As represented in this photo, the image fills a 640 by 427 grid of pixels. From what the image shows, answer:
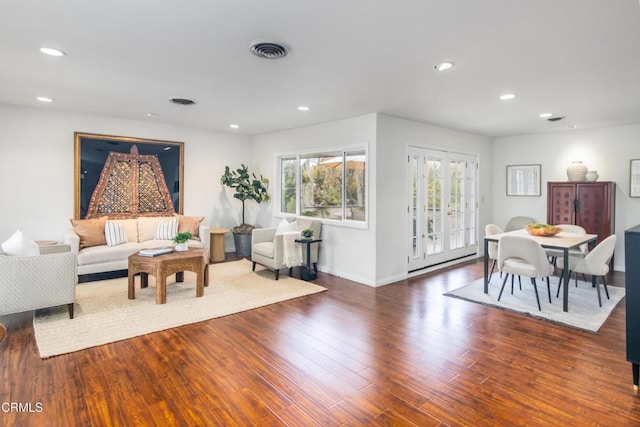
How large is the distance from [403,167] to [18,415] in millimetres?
4791

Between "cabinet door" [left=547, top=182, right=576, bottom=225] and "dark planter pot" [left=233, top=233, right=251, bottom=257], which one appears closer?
"cabinet door" [left=547, top=182, right=576, bottom=225]

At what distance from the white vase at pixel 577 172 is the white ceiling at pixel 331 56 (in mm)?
1282

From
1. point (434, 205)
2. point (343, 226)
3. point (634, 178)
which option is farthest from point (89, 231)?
point (634, 178)

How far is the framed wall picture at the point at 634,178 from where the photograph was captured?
5.68 metres

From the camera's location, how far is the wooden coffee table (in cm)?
405

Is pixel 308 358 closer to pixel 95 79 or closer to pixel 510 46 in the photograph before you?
pixel 510 46

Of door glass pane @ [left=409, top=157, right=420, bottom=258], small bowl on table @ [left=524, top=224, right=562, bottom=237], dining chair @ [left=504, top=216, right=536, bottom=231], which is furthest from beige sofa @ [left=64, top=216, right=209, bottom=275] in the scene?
dining chair @ [left=504, top=216, right=536, bottom=231]

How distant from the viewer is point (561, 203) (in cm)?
610

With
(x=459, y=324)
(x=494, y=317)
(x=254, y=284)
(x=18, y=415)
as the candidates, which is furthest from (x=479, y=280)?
(x=18, y=415)

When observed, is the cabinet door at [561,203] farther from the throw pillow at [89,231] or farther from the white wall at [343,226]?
the throw pillow at [89,231]

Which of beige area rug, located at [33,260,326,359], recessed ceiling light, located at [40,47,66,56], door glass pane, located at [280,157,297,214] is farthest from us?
door glass pane, located at [280,157,297,214]

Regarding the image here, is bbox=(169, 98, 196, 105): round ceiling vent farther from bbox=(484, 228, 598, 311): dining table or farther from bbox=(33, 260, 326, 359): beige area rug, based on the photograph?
bbox=(484, 228, 598, 311): dining table

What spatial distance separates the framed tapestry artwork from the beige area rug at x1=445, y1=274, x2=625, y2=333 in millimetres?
4948

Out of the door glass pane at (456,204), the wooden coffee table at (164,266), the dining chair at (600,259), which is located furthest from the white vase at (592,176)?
the wooden coffee table at (164,266)
